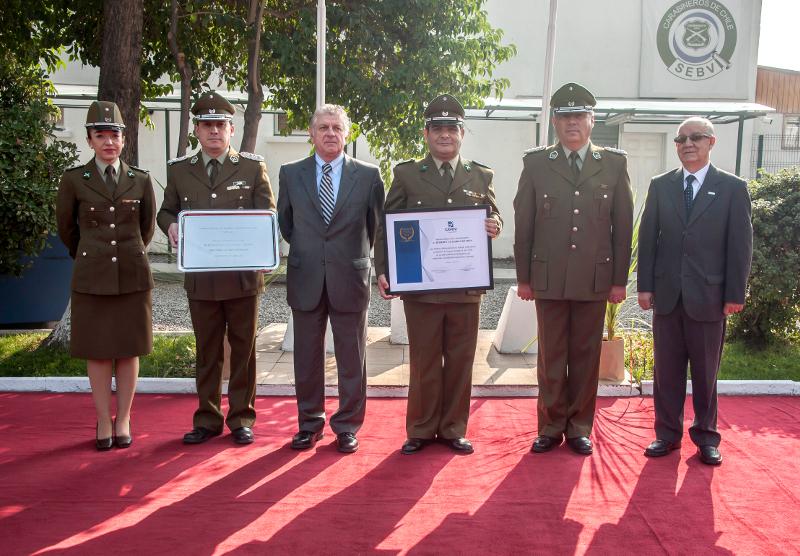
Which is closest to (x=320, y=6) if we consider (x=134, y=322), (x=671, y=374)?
(x=134, y=322)

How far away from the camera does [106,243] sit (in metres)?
4.89

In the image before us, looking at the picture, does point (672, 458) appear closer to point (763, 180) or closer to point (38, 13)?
point (763, 180)

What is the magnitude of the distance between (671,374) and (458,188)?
1744 mm

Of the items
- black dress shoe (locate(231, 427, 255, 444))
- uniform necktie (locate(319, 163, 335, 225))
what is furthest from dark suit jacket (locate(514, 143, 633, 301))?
black dress shoe (locate(231, 427, 255, 444))

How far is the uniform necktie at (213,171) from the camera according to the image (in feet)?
16.4

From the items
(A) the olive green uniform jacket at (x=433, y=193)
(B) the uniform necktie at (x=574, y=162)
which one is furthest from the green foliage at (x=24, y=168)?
(B) the uniform necktie at (x=574, y=162)

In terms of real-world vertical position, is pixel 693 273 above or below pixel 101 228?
below

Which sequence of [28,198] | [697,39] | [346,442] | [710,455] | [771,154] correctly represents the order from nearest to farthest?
[710,455] → [346,442] → [28,198] → [697,39] → [771,154]

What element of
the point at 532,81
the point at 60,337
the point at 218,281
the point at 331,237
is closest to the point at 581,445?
the point at 331,237

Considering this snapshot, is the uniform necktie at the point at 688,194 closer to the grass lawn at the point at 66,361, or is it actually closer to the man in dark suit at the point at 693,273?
the man in dark suit at the point at 693,273

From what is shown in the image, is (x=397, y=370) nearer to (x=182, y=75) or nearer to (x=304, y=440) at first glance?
(x=304, y=440)

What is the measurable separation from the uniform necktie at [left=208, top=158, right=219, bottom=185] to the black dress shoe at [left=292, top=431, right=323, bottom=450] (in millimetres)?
1668

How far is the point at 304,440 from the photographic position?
4.93 metres

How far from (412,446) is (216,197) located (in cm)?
196
